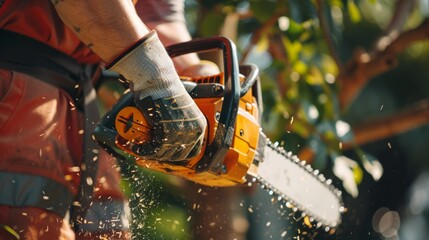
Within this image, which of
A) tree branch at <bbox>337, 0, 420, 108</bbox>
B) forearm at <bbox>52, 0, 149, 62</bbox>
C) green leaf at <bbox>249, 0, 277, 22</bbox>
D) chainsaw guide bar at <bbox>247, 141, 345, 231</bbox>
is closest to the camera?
forearm at <bbox>52, 0, 149, 62</bbox>

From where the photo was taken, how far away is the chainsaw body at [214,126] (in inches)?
72.0

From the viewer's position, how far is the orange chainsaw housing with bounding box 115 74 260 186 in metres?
1.81

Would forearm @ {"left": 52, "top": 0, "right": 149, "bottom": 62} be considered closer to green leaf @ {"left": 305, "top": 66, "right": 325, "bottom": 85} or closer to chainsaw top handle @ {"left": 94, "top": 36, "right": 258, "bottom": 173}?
chainsaw top handle @ {"left": 94, "top": 36, "right": 258, "bottom": 173}

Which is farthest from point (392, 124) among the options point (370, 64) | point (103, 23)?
point (103, 23)

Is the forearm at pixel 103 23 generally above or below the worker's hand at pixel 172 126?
above

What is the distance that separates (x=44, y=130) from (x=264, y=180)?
2.19 ft

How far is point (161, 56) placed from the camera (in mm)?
1760

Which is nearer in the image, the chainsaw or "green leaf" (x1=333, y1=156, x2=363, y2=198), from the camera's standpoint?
the chainsaw

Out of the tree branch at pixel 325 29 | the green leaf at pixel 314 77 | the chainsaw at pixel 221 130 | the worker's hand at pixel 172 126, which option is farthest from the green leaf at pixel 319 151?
the worker's hand at pixel 172 126

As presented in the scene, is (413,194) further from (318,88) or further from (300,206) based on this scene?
(300,206)

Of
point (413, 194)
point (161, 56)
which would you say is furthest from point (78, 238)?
point (413, 194)

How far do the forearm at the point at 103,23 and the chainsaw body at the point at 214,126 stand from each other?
15cm

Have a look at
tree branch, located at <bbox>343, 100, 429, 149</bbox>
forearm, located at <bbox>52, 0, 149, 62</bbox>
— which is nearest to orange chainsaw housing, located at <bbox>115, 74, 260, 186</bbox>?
forearm, located at <bbox>52, 0, 149, 62</bbox>

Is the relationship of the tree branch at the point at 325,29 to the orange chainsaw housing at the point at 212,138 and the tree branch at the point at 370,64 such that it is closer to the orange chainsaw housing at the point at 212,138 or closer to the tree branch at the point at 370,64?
the tree branch at the point at 370,64
